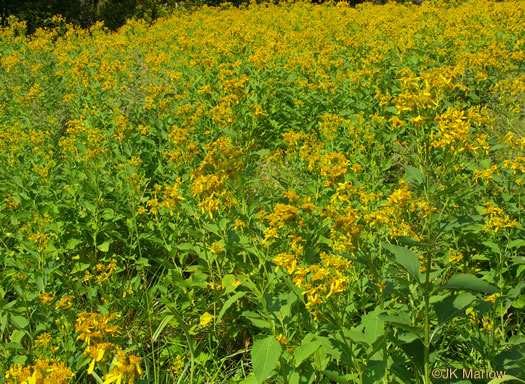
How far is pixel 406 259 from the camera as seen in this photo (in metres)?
1.50

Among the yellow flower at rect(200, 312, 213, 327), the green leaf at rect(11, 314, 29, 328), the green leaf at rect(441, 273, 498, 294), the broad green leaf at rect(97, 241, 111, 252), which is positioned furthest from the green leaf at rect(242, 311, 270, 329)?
the broad green leaf at rect(97, 241, 111, 252)

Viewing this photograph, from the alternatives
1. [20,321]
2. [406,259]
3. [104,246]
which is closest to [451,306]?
[406,259]

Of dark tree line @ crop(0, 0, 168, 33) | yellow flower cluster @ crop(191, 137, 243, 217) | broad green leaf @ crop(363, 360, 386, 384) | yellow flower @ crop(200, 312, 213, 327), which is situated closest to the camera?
broad green leaf @ crop(363, 360, 386, 384)

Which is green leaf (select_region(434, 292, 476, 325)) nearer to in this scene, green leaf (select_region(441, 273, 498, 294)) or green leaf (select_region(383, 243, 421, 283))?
green leaf (select_region(441, 273, 498, 294))

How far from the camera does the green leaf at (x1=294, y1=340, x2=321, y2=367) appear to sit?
1.73m

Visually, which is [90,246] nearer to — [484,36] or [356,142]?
[356,142]

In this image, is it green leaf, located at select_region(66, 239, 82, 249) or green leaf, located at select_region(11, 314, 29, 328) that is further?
green leaf, located at select_region(66, 239, 82, 249)

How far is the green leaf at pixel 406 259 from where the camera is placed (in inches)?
58.0

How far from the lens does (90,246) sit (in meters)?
3.14

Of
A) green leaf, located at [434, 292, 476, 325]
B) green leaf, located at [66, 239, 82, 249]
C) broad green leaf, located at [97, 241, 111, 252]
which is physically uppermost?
green leaf, located at [434, 292, 476, 325]

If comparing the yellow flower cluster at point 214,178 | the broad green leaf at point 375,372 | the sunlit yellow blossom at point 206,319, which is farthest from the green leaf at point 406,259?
the sunlit yellow blossom at point 206,319

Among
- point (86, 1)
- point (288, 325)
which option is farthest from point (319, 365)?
point (86, 1)

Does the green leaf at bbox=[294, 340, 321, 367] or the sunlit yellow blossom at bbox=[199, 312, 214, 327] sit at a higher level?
the green leaf at bbox=[294, 340, 321, 367]

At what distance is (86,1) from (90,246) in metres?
14.2
